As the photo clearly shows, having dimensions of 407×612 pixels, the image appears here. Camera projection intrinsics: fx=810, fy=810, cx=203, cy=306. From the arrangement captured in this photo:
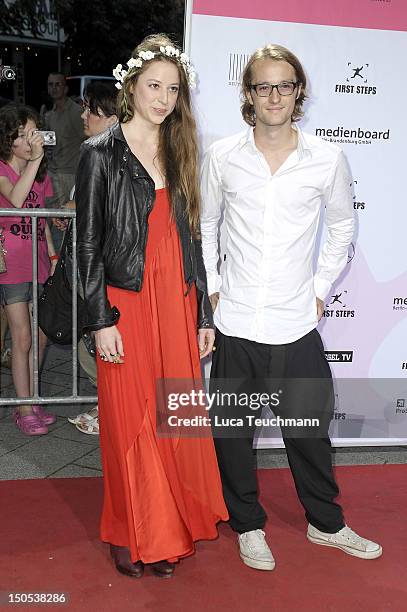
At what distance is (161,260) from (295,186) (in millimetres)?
587

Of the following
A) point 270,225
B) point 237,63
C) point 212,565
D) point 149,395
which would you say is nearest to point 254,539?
point 212,565

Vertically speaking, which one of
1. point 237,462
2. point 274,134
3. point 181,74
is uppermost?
point 181,74

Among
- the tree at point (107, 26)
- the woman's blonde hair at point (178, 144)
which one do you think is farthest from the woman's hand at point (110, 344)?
the tree at point (107, 26)

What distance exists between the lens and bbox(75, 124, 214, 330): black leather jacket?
2955 millimetres

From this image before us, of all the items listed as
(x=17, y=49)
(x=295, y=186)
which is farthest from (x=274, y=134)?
(x=17, y=49)

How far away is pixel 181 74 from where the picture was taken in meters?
3.03

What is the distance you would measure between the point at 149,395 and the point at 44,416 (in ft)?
6.60

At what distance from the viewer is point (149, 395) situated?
3.15m

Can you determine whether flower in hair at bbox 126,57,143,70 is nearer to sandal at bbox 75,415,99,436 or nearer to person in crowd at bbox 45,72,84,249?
sandal at bbox 75,415,99,436

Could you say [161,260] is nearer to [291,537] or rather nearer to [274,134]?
[274,134]

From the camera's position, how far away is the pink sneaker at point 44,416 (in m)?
4.93

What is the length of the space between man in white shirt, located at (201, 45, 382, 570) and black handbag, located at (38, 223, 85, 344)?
3.10ft

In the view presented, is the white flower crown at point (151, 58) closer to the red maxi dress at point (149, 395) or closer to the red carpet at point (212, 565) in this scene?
the red maxi dress at point (149, 395)

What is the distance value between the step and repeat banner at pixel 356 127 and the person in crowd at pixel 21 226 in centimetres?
128
